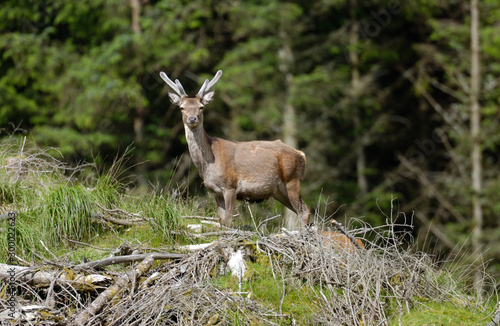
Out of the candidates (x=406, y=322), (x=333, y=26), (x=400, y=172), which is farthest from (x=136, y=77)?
(x=406, y=322)

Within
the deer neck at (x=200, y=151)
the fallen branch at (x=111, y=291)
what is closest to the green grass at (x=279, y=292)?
the fallen branch at (x=111, y=291)

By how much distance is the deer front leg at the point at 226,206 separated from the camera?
8742mm

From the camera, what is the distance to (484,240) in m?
21.0

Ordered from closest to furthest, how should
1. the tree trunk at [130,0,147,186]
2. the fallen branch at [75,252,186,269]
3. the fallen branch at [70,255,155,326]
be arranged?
1. the fallen branch at [70,255,155,326]
2. the fallen branch at [75,252,186,269]
3. the tree trunk at [130,0,147,186]

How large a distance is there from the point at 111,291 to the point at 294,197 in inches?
129

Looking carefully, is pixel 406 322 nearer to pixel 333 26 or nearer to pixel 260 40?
pixel 260 40

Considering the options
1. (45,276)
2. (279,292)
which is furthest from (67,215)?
(279,292)

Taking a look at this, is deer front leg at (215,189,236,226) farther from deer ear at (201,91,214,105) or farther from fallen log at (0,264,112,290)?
fallen log at (0,264,112,290)

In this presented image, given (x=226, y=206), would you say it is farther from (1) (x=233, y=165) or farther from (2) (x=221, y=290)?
(2) (x=221, y=290)

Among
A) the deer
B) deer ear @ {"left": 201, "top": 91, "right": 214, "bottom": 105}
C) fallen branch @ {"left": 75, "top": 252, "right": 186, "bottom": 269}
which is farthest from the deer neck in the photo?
fallen branch @ {"left": 75, "top": 252, "right": 186, "bottom": 269}

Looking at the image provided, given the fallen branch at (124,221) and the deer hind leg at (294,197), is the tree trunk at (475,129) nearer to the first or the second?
the deer hind leg at (294,197)

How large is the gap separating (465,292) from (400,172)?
51.2 feet

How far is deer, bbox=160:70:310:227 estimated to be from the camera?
898cm

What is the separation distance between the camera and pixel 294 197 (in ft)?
31.0
